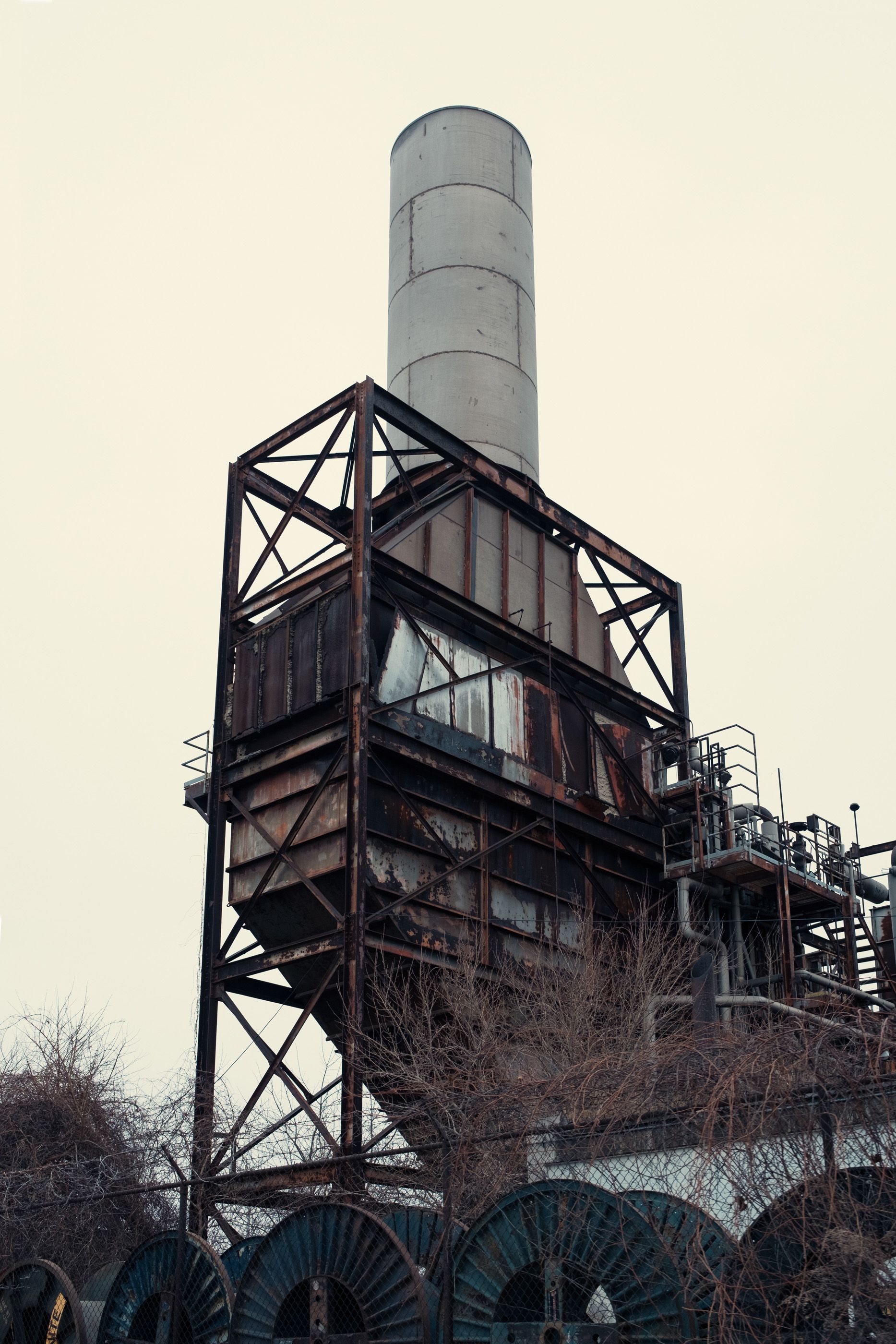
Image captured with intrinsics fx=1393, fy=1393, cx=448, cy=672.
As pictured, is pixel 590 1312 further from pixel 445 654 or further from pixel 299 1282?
pixel 445 654

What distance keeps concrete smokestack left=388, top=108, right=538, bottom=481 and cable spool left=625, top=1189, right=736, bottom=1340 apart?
703 inches

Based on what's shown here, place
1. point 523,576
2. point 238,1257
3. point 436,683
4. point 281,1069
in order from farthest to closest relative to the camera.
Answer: point 523,576
point 436,683
point 281,1069
point 238,1257

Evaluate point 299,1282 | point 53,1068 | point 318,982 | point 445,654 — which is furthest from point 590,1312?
point 53,1068

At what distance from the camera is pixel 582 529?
25203 mm

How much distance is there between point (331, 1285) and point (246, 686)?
1187 cm

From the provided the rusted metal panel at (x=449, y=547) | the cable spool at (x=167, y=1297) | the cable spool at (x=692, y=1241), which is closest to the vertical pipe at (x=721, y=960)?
the rusted metal panel at (x=449, y=547)

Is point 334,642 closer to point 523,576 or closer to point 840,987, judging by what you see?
point 523,576

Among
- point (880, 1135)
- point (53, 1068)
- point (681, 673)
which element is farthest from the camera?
point (681, 673)

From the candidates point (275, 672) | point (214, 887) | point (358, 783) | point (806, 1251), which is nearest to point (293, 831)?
point (358, 783)

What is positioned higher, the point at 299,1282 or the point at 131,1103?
the point at 131,1103

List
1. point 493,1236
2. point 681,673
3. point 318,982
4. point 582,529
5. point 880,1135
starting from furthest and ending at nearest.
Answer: point 681,673, point 582,529, point 318,982, point 493,1236, point 880,1135

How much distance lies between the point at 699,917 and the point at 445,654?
6595 millimetres

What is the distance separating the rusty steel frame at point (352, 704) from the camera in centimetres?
1811

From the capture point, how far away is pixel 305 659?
20703 millimetres
